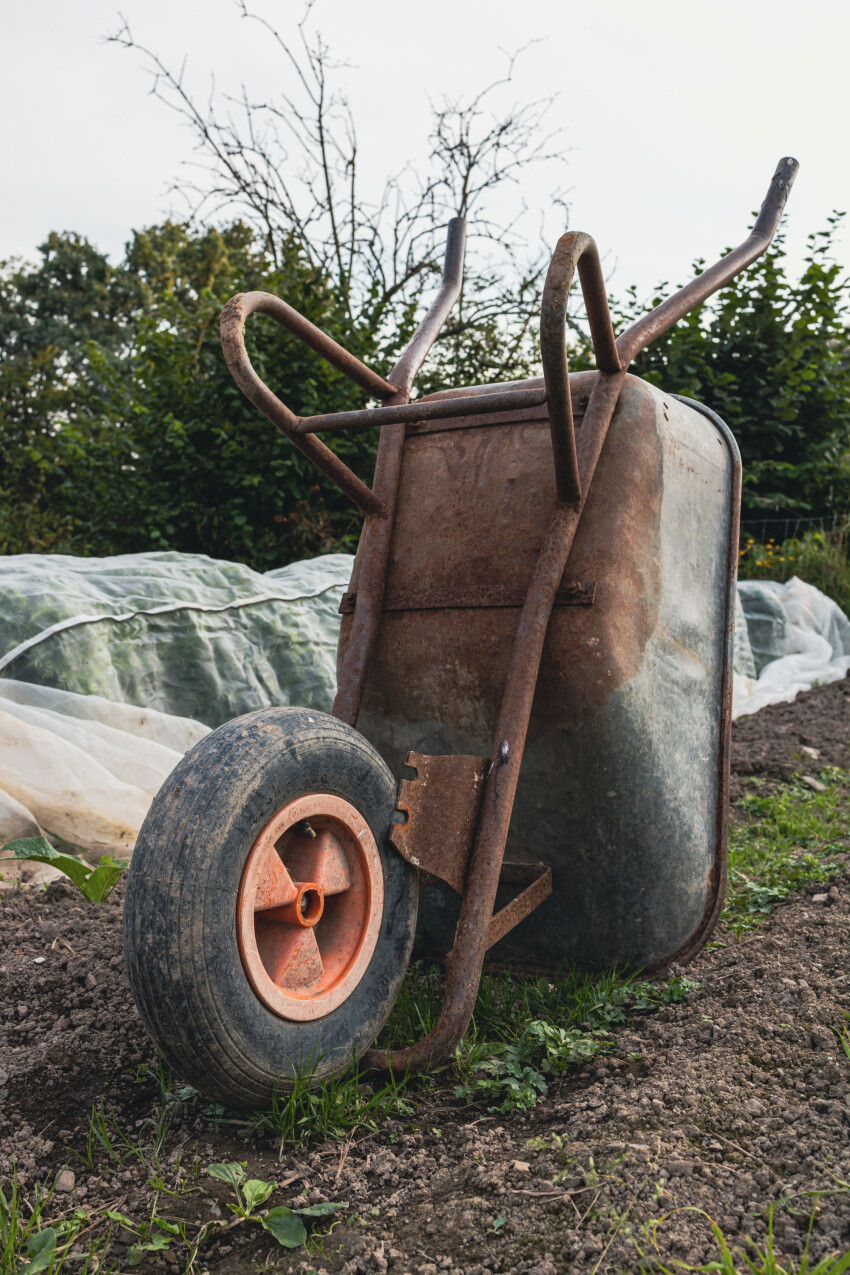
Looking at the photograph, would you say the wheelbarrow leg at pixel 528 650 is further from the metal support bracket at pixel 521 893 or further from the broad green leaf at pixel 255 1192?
the broad green leaf at pixel 255 1192

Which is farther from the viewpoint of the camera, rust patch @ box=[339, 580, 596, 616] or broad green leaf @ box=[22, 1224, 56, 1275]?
rust patch @ box=[339, 580, 596, 616]

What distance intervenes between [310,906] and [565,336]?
38.9 inches

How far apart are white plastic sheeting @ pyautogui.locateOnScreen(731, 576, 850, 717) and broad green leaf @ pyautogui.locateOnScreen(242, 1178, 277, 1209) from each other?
15.8ft

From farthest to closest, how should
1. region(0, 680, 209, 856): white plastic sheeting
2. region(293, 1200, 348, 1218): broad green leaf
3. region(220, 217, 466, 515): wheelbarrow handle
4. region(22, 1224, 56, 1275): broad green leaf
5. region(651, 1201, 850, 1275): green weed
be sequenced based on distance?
region(0, 680, 209, 856): white plastic sheeting < region(220, 217, 466, 515): wheelbarrow handle < region(293, 1200, 348, 1218): broad green leaf < region(22, 1224, 56, 1275): broad green leaf < region(651, 1201, 850, 1275): green weed

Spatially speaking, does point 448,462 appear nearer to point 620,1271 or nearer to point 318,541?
point 620,1271

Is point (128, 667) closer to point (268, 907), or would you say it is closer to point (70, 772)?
point (70, 772)

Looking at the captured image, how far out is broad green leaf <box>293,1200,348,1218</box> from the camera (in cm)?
121

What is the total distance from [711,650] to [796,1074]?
0.91m

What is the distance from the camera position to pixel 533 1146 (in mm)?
1332

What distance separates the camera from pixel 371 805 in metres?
1.56

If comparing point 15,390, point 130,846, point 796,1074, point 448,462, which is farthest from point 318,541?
point 15,390

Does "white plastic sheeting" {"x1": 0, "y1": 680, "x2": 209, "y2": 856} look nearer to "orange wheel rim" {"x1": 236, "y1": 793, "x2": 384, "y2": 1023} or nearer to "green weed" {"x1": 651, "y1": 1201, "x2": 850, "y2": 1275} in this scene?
"orange wheel rim" {"x1": 236, "y1": 793, "x2": 384, "y2": 1023}

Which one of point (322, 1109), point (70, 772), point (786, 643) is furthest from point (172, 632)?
point (786, 643)

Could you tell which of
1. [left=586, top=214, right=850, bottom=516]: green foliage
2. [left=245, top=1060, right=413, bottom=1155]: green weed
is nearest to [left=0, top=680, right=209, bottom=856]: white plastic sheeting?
[left=245, top=1060, right=413, bottom=1155]: green weed
